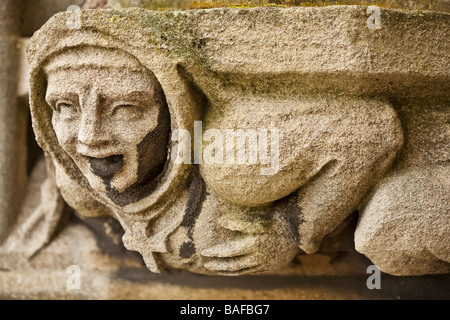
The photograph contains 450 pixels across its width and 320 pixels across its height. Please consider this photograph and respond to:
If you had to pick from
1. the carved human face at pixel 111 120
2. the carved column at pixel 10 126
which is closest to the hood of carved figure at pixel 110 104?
the carved human face at pixel 111 120

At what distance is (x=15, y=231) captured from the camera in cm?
156

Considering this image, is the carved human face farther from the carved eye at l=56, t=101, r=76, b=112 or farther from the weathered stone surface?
the weathered stone surface

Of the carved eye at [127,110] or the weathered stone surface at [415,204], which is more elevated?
the carved eye at [127,110]

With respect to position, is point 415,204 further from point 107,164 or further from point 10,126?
point 10,126

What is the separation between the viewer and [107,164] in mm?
1036

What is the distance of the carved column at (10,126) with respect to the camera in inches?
54.7

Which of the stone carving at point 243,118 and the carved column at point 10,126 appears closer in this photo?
the stone carving at point 243,118

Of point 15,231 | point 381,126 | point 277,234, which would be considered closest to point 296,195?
point 277,234

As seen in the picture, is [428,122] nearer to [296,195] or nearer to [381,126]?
[381,126]

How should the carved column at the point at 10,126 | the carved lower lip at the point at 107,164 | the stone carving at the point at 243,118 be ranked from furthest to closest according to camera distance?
the carved column at the point at 10,126
the carved lower lip at the point at 107,164
the stone carving at the point at 243,118

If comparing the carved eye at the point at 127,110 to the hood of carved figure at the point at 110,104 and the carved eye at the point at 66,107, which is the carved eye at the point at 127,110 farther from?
the carved eye at the point at 66,107

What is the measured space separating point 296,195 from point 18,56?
3.51 ft

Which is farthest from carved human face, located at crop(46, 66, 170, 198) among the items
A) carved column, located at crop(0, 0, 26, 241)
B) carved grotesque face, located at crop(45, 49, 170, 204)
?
carved column, located at crop(0, 0, 26, 241)

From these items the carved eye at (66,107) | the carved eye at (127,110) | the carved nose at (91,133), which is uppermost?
the carved eye at (66,107)
